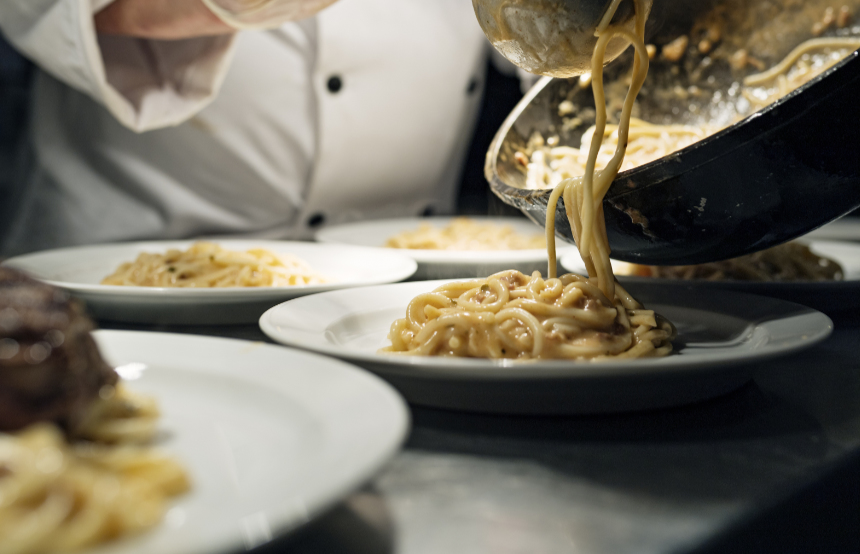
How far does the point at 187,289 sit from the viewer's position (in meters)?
1.50

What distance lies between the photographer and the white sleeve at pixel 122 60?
2236 mm

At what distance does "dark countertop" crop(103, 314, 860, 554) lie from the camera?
29.6 inches

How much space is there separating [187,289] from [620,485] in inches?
39.1

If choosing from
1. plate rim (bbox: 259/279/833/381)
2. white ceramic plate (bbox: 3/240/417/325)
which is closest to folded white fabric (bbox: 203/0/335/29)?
white ceramic plate (bbox: 3/240/417/325)

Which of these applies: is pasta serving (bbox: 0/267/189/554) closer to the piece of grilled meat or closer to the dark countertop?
the piece of grilled meat

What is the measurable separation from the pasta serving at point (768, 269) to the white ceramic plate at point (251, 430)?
1239mm

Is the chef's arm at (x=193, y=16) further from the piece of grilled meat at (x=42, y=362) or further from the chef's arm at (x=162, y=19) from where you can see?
the piece of grilled meat at (x=42, y=362)

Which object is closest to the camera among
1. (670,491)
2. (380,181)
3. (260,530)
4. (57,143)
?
(260,530)

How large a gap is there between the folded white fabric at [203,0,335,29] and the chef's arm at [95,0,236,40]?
19 centimetres

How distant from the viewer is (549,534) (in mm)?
755

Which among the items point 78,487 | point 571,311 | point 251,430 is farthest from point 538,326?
point 78,487

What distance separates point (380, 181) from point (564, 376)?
9.72 feet

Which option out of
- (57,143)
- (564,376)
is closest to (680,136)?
(564,376)

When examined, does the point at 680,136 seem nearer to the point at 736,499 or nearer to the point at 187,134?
the point at 736,499
